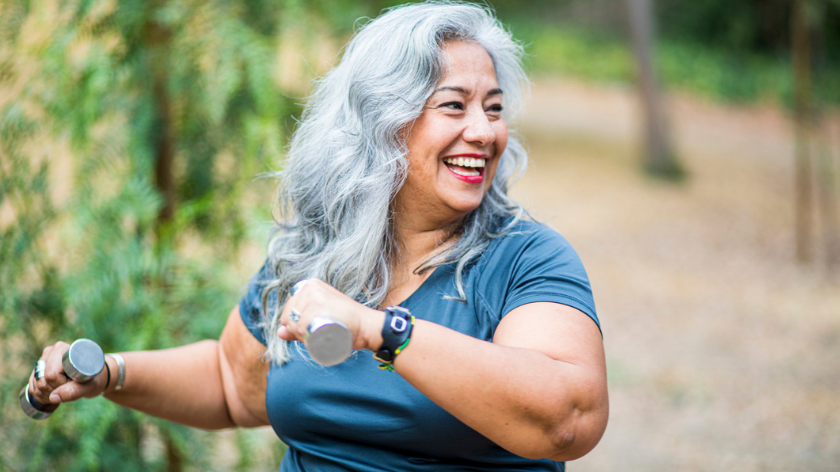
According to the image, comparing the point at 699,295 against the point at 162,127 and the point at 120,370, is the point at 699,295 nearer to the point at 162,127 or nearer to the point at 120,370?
the point at 162,127

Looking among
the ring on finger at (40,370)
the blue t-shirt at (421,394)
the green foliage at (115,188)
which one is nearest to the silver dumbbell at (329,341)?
the blue t-shirt at (421,394)

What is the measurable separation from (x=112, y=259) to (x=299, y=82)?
3.16ft

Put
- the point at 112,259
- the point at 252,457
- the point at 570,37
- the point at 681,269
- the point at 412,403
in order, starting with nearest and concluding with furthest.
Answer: the point at 412,403 < the point at 112,259 < the point at 252,457 < the point at 681,269 < the point at 570,37

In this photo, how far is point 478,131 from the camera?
4.57 feet

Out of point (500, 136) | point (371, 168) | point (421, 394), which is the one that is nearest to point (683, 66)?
point (500, 136)

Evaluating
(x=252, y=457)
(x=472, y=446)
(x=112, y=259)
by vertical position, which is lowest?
(x=252, y=457)

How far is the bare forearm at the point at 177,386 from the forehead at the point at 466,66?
0.89 m

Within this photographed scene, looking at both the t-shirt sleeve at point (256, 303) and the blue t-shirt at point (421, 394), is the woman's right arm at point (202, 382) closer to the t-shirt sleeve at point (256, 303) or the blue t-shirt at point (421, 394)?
the t-shirt sleeve at point (256, 303)

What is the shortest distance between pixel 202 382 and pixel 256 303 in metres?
0.25

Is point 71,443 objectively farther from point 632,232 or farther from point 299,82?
point 632,232

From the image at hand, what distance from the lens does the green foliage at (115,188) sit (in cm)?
221

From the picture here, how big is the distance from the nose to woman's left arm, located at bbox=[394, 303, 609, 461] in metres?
0.45

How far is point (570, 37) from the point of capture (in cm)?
1847

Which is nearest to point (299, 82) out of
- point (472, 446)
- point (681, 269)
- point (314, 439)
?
point (314, 439)
